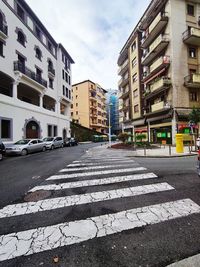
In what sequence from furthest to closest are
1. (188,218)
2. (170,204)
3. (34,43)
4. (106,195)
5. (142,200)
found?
(34,43), (106,195), (142,200), (170,204), (188,218)

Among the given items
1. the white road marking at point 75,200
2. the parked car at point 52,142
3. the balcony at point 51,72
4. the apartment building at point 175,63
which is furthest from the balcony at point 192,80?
the white road marking at point 75,200

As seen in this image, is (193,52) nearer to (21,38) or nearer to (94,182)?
(21,38)

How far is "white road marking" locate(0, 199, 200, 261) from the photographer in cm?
268

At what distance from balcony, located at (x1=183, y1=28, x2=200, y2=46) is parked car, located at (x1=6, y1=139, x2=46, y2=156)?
77.1ft

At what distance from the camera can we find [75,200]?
179 inches

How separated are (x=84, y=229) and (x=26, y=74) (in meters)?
23.1

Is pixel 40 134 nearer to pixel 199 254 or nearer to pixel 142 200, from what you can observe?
pixel 142 200

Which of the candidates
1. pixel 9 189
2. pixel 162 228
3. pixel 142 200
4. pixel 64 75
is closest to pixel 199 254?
pixel 162 228

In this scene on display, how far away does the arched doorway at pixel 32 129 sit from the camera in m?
23.4

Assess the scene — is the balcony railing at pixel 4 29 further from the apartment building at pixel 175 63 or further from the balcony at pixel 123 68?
the balcony at pixel 123 68

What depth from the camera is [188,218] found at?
3.46 meters

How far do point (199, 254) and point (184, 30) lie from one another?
2888cm

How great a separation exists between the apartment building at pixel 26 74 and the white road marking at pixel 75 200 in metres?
16.3

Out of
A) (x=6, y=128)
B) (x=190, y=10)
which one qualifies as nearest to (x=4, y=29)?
(x=6, y=128)
